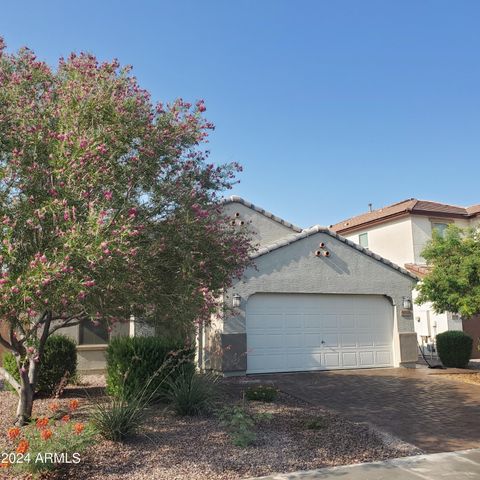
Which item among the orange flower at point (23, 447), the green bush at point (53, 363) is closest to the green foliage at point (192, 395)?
the green bush at point (53, 363)

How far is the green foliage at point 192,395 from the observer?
855cm

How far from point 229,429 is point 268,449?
1.03 meters

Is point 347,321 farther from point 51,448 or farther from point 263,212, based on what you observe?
point 51,448

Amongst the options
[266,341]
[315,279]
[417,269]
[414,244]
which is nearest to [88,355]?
[266,341]

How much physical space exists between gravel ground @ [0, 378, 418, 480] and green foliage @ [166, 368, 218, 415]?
23 centimetres

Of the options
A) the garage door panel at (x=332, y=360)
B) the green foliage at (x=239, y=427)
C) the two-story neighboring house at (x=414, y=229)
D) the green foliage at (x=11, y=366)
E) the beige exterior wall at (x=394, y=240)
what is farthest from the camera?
the beige exterior wall at (x=394, y=240)

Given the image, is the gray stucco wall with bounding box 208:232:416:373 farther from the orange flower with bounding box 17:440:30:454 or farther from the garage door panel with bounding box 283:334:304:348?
the orange flower with bounding box 17:440:30:454

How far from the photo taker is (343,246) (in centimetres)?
1675

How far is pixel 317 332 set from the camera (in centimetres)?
1592

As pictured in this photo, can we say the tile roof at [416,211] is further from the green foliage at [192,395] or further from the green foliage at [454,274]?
the green foliage at [192,395]

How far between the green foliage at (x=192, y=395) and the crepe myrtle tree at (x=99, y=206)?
1.49 m

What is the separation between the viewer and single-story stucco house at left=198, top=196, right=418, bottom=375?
15016 millimetres

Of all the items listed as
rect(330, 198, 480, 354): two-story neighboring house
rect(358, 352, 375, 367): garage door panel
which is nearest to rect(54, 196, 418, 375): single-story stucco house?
rect(358, 352, 375, 367): garage door panel

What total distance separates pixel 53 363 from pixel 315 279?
851cm
